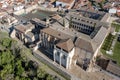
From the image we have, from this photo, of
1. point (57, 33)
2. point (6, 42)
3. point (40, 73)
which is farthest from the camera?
point (6, 42)

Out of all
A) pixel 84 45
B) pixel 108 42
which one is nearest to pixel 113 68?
pixel 84 45

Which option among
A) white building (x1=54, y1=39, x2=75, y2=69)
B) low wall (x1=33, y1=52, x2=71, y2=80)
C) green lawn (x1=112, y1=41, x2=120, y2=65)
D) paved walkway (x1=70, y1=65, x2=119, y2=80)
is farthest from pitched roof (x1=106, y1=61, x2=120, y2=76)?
low wall (x1=33, y1=52, x2=71, y2=80)

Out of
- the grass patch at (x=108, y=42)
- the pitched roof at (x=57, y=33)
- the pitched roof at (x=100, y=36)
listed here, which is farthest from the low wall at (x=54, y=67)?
the grass patch at (x=108, y=42)

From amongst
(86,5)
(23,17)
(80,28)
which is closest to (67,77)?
(80,28)

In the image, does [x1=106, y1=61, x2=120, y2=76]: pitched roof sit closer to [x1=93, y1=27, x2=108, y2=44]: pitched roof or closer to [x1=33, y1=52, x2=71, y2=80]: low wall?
[x1=93, y1=27, x2=108, y2=44]: pitched roof

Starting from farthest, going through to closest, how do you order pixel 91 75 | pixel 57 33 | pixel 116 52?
pixel 116 52 → pixel 57 33 → pixel 91 75

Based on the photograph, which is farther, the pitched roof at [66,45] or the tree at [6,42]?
the tree at [6,42]

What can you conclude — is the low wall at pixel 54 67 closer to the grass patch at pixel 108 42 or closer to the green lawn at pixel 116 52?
the green lawn at pixel 116 52

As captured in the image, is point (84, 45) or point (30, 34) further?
point (30, 34)

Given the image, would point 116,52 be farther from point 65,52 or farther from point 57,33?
point 57,33

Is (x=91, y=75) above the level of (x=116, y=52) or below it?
below

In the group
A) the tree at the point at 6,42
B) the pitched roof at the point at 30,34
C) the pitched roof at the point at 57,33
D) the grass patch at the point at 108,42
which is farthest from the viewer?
the pitched roof at the point at 30,34
